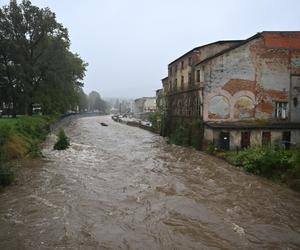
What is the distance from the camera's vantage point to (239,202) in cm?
1491

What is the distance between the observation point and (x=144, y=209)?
13625 mm

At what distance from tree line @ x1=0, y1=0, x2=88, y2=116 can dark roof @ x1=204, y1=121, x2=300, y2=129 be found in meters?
27.0

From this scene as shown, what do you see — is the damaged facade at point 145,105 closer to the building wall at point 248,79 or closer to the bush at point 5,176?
the building wall at point 248,79

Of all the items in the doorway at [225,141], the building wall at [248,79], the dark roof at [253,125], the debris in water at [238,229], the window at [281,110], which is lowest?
the debris in water at [238,229]

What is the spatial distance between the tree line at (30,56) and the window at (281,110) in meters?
29.8

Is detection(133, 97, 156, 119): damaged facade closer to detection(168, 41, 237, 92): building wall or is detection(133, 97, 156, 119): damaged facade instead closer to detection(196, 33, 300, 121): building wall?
detection(168, 41, 237, 92): building wall

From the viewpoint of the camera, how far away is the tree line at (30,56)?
45.0 m

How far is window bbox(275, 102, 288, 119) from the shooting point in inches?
1157

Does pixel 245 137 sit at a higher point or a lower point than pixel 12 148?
higher

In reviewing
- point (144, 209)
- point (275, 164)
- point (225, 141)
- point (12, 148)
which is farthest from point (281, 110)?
point (12, 148)

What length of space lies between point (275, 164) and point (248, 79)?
1117 cm

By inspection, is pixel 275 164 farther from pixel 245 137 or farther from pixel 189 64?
pixel 189 64

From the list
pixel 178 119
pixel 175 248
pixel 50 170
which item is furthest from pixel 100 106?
pixel 175 248

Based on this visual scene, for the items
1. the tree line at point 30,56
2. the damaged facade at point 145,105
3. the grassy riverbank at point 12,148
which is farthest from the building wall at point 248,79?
the damaged facade at point 145,105
